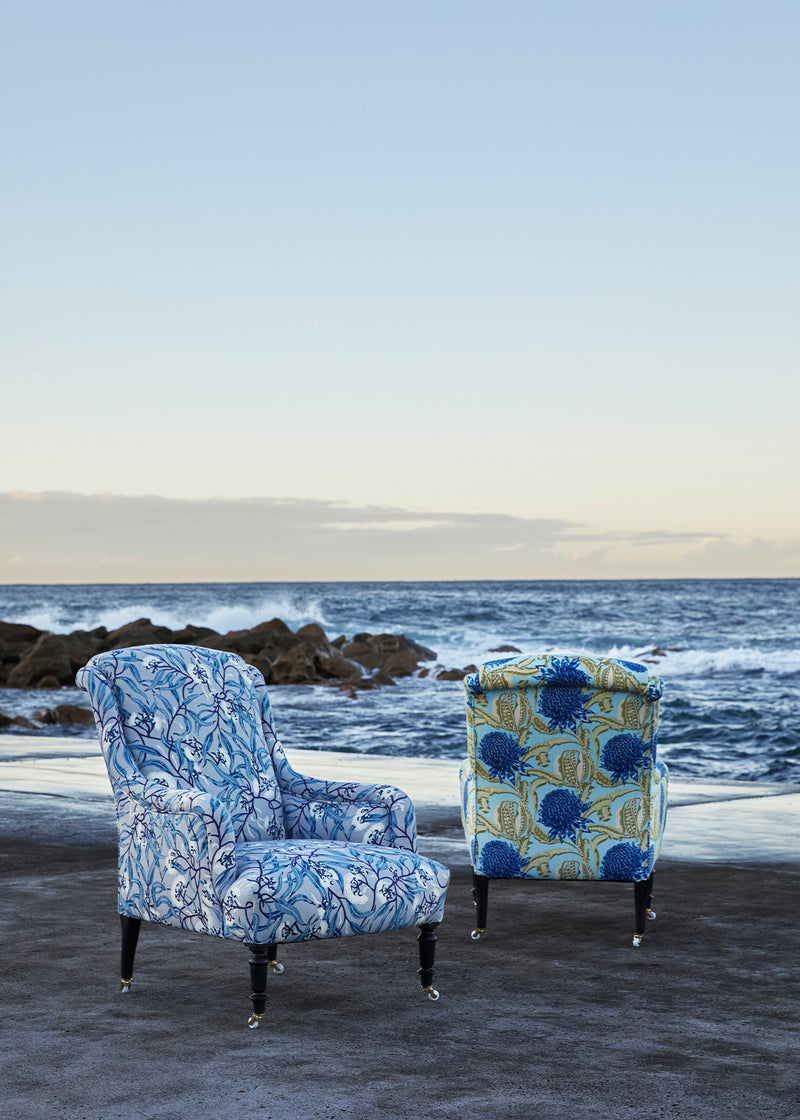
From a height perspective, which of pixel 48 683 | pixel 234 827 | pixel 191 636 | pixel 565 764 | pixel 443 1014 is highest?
pixel 565 764

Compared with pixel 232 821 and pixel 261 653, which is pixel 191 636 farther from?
pixel 232 821

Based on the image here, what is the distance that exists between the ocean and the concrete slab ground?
4020 mm

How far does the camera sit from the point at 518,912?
206 inches

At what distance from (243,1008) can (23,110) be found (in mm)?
11832

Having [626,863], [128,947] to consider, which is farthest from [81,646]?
[128,947]

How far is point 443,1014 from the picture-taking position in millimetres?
3781

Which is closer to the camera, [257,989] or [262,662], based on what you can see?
[257,989]

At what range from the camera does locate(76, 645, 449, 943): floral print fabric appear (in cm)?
365

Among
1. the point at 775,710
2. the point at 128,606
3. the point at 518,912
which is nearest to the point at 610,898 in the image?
the point at 518,912

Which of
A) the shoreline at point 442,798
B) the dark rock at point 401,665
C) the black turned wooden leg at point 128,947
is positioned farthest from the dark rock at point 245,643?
the black turned wooden leg at point 128,947

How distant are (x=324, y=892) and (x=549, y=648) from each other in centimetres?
3001

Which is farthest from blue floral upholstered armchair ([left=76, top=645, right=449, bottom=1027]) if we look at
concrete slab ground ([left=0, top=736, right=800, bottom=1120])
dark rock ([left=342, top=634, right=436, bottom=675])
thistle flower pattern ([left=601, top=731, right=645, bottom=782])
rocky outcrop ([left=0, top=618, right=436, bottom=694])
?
dark rock ([left=342, top=634, right=436, bottom=675])

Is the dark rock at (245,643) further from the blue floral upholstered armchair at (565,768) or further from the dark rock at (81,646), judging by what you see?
the blue floral upholstered armchair at (565,768)

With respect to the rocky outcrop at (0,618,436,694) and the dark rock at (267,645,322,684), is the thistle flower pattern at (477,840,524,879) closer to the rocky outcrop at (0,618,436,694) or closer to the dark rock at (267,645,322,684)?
the rocky outcrop at (0,618,436,694)
